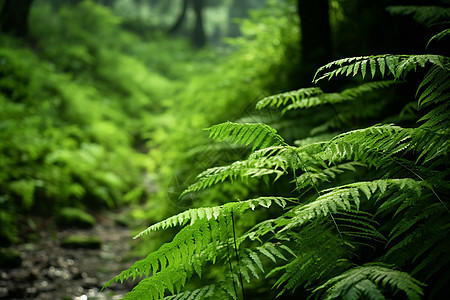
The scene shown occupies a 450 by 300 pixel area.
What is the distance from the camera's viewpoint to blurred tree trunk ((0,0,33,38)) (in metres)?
8.70

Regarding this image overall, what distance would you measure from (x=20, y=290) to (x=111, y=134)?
497 centimetres

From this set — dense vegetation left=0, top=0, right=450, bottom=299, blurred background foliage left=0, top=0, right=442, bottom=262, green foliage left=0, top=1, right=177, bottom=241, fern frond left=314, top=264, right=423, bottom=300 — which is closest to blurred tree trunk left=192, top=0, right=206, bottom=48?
green foliage left=0, top=1, right=177, bottom=241

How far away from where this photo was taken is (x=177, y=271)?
4.56 ft

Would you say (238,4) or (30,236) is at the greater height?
(238,4)

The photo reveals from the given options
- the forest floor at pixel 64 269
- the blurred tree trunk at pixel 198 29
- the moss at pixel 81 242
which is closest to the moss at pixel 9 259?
the forest floor at pixel 64 269

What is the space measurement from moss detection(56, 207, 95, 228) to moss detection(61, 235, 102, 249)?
39 centimetres

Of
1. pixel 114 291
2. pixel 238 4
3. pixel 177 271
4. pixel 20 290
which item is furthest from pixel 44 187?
pixel 238 4

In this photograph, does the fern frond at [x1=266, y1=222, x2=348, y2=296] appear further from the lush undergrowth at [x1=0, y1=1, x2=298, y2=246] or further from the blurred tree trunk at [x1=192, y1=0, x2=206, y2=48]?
the blurred tree trunk at [x1=192, y1=0, x2=206, y2=48]

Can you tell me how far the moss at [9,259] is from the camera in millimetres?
3619

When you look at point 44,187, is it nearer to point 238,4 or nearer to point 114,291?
point 114,291

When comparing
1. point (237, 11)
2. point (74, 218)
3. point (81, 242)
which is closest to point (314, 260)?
point (81, 242)

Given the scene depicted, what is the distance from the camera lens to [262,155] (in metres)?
1.39

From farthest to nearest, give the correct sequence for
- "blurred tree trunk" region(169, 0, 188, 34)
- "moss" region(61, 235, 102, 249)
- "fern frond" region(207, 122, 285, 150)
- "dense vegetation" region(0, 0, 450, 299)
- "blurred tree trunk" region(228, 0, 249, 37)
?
1. "blurred tree trunk" region(228, 0, 249, 37)
2. "blurred tree trunk" region(169, 0, 188, 34)
3. "moss" region(61, 235, 102, 249)
4. "fern frond" region(207, 122, 285, 150)
5. "dense vegetation" region(0, 0, 450, 299)

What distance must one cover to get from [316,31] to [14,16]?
9223 mm
